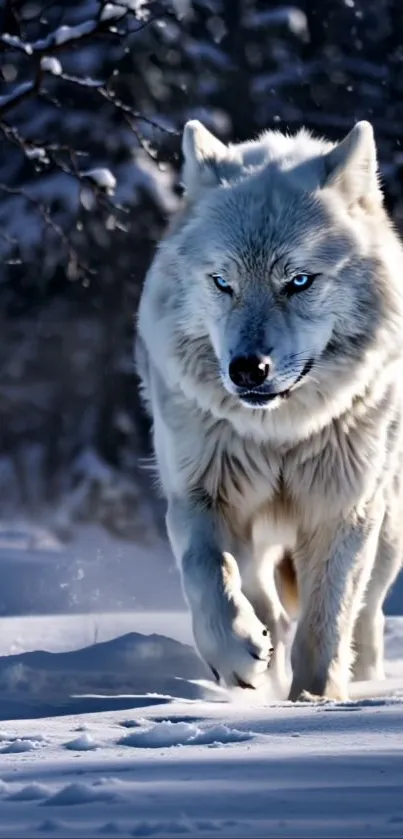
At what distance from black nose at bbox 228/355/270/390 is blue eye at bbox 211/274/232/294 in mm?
340

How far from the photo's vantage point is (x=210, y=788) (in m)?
2.51

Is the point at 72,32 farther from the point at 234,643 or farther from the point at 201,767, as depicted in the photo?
the point at 201,767

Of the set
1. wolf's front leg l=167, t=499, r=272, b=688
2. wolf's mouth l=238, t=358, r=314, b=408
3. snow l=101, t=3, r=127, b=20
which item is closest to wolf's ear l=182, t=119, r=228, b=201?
wolf's mouth l=238, t=358, r=314, b=408

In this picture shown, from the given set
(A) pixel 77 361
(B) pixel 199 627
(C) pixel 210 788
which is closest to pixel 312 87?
(A) pixel 77 361

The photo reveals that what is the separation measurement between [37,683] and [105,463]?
1132 cm

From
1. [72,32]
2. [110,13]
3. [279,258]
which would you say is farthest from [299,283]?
[110,13]

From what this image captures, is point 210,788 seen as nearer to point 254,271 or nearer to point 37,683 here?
point 254,271

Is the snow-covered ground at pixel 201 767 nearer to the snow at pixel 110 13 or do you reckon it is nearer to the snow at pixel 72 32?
the snow at pixel 72 32

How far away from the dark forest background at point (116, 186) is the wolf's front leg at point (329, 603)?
11041 millimetres

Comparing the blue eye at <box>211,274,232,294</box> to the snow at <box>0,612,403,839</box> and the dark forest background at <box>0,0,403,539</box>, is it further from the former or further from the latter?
the dark forest background at <box>0,0,403,539</box>

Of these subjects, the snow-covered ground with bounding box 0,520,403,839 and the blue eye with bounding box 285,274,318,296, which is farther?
the blue eye with bounding box 285,274,318,296

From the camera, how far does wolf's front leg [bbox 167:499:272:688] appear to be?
397cm

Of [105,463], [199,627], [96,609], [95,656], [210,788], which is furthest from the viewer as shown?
[105,463]

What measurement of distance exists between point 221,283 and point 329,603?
1.13 m
